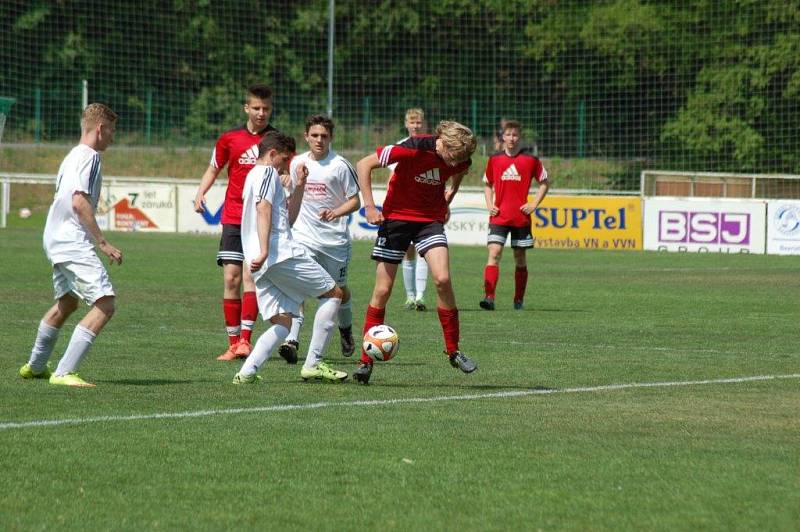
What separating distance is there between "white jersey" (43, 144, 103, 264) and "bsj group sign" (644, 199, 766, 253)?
21455mm

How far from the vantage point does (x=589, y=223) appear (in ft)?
101

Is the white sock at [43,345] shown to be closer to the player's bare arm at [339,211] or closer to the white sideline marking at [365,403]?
the white sideline marking at [365,403]

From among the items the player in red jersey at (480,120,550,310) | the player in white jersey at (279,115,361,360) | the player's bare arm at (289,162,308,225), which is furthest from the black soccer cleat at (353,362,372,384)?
the player in red jersey at (480,120,550,310)

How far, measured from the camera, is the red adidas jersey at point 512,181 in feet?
57.2

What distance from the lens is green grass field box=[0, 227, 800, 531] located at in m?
5.67

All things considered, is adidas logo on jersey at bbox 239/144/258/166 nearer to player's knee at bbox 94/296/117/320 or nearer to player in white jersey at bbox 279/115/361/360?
Answer: player in white jersey at bbox 279/115/361/360

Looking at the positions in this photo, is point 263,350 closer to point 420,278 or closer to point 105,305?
point 105,305

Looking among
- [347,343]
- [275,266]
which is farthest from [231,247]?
[275,266]

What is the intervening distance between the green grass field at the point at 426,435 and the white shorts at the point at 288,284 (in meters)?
0.51

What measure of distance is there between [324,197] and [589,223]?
20.0 metres

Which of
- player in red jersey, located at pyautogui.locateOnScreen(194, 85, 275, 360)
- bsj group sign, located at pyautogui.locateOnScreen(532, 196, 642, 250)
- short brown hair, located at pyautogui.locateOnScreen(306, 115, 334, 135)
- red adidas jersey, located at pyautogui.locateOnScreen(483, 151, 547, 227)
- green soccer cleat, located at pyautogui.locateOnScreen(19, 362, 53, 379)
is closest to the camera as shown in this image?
green soccer cleat, located at pyautogui.locateOnScreen(19, 362, 53, 379)

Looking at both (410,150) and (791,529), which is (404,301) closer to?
(410,150)

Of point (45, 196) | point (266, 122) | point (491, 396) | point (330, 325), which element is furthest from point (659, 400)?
point (45, 196)

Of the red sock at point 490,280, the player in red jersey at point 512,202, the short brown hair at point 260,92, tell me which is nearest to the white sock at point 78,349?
the short brown hair at point 260,92
